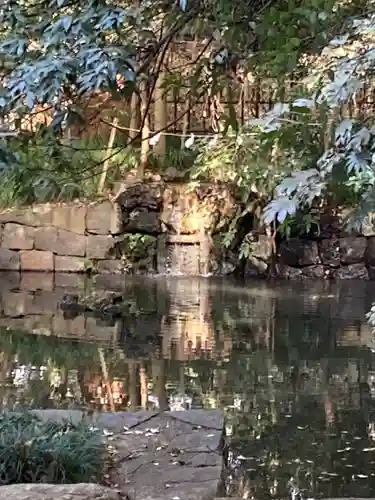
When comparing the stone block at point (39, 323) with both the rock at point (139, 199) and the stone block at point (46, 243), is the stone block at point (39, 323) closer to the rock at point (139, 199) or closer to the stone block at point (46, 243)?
the stone block at point (46, 243)

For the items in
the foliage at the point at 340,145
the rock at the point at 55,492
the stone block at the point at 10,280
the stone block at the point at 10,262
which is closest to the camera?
the foliage at the point at 340,145

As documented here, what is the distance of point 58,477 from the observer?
3.01 meters

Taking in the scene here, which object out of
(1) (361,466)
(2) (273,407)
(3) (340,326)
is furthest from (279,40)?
(3) (340,326)

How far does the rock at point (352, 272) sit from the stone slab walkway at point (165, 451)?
616 cm

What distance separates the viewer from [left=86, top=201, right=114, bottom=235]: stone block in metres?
10.6

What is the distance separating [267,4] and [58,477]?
1.72 meters

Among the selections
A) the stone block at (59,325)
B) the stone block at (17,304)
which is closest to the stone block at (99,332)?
the stone block at (59,325)

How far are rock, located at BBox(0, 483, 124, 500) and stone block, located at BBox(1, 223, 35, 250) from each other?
8300 mm

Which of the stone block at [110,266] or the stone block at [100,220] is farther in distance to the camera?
the stone block at [100,220]

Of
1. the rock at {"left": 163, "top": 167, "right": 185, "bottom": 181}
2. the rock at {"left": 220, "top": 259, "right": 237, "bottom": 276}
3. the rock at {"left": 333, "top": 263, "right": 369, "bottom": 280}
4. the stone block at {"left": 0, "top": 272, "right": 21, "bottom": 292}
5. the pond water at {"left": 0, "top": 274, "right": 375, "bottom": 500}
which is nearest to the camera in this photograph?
the pond water at {"left": 0, "top": 274, "right": 375, "bottom": 500}

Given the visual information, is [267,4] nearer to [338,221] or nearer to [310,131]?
[310,131]

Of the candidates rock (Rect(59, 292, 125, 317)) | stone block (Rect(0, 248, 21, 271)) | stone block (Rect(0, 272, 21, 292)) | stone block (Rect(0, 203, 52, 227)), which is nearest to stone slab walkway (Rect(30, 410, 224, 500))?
rock (Rect(59, 292, 125, 317))

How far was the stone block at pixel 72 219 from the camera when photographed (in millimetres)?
10562

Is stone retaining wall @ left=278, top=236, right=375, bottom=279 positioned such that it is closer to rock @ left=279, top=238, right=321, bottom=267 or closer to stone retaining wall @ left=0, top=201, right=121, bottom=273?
rock @ left=279, top=238, right=321, bottom=267
